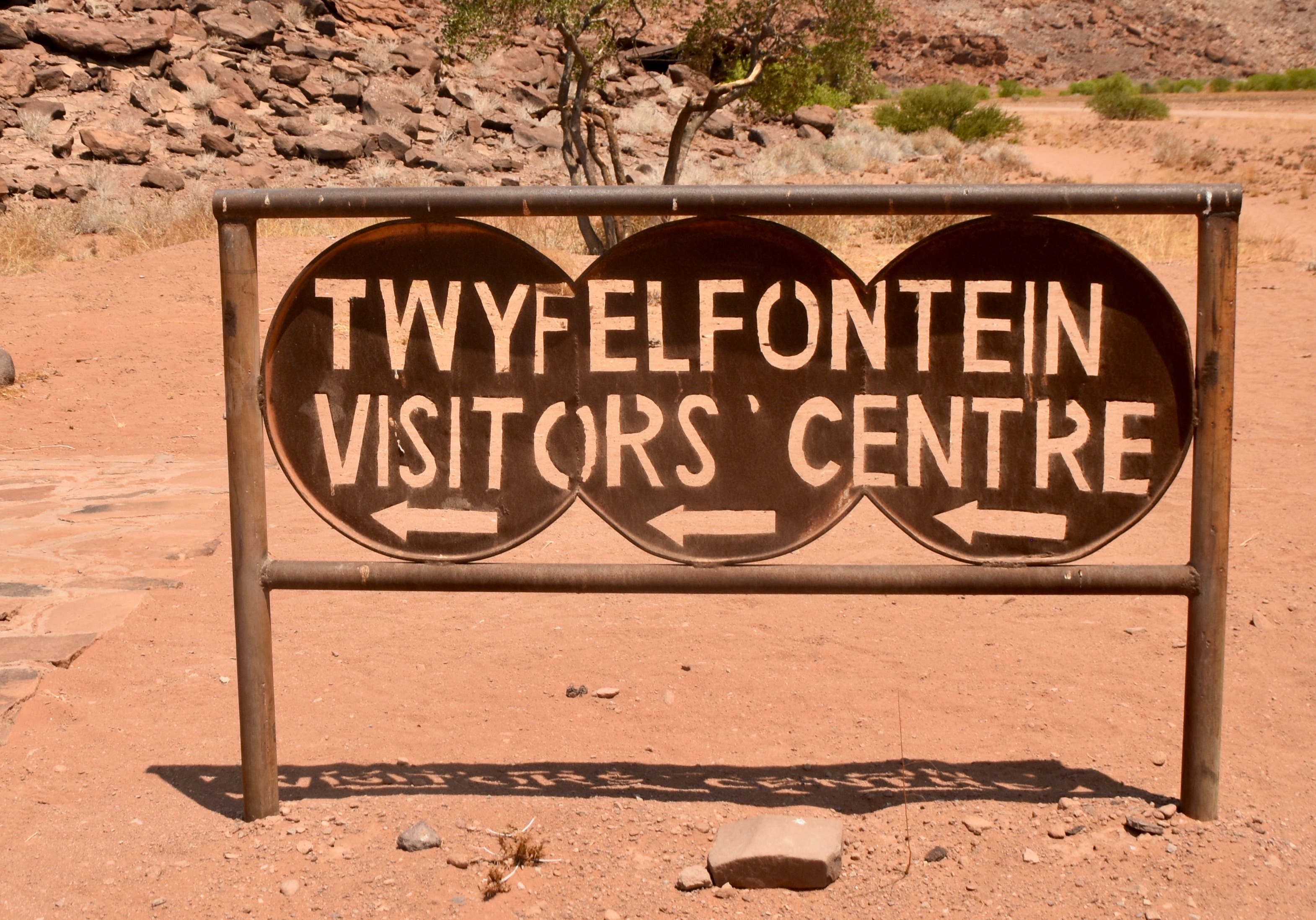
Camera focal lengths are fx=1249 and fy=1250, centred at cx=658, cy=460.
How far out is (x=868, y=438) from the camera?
8.86 feet

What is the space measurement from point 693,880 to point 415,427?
1122mm

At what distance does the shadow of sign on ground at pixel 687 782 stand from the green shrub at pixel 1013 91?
53.8 meters

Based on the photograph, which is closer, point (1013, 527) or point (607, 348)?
point (607, 348)

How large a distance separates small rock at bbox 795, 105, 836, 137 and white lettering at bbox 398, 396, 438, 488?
29.2 m

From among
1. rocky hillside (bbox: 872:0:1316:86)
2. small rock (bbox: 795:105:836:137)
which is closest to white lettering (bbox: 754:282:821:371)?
small rock (bbox: 795:105:836:137)

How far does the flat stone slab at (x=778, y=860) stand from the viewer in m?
2.55

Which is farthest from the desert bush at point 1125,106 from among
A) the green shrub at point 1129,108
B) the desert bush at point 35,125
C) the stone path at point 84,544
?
the stone path at point 84,544

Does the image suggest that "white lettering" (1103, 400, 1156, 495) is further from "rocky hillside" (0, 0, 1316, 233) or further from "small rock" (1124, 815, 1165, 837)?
"rocky hillside" (0, 0, 1316, 233)

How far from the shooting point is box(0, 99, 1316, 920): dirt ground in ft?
8.52

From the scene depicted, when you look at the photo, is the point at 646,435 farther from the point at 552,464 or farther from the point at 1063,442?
the point at 1063,442

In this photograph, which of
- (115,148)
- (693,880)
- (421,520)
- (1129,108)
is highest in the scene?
(1129,108)

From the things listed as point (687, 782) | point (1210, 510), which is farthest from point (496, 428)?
point (1210, 510)

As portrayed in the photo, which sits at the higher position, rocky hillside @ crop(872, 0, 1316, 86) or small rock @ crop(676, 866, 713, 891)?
rocky hillside @ crop(872, 0, 1316, 86)

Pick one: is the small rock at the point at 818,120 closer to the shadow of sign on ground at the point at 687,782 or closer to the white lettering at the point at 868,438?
the shadow of sign on ground at the point at 687,782
